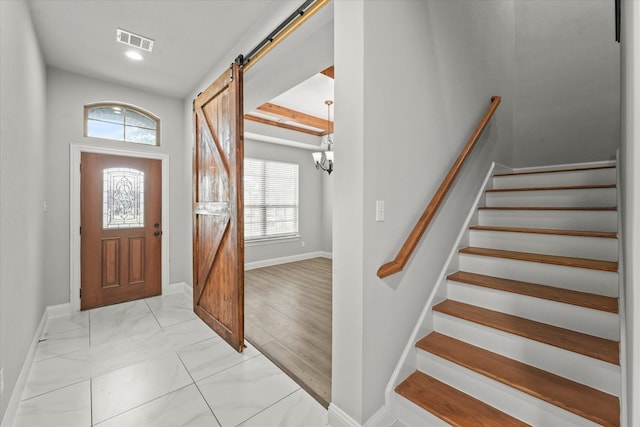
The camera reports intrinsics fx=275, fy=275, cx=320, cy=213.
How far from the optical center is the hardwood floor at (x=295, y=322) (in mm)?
2199

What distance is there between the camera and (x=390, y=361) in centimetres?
169

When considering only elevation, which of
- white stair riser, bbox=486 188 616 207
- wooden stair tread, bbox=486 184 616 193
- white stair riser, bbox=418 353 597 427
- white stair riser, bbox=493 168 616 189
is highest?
white stair riser, bbox=493 168 616 189

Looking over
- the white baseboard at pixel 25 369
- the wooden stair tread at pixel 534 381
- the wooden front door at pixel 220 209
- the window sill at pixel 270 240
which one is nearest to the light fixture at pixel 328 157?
the wooden front door at pixel 220 209

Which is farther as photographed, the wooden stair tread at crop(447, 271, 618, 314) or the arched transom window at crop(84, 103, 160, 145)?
the arched transom window at crop(84, 103, 160, 145)

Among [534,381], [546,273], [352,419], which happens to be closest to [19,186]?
[352,419]

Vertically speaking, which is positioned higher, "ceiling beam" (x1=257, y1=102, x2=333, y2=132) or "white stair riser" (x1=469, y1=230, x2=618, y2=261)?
"ceiling beam" (x1=257, y1=102, x2=333, y2=132)

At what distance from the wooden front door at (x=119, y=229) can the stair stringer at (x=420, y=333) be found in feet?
11.9

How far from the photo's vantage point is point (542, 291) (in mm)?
1827

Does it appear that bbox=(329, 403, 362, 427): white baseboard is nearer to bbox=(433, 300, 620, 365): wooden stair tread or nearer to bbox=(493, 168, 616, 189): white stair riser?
bbox=(433, 300, 620, 365): wooden stair tread

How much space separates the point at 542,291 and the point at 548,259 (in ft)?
0.88

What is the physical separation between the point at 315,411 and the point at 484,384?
40.7 inches

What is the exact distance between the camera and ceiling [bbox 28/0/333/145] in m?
2.25

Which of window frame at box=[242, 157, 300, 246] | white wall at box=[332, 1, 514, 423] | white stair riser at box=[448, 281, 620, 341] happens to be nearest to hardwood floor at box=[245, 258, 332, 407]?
white wall at box=[332, 1, 514, 423]

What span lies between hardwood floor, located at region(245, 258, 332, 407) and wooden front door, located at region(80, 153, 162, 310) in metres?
1.54
